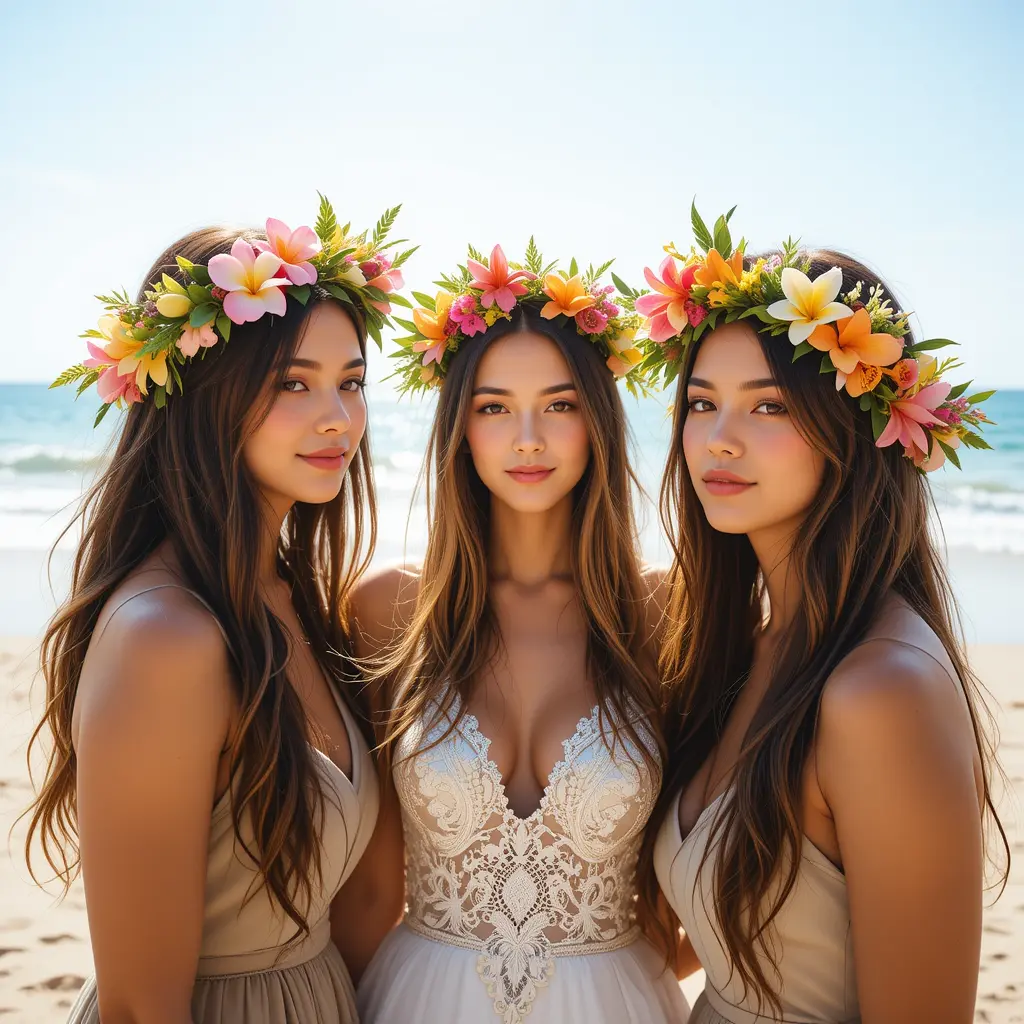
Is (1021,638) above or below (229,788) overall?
below

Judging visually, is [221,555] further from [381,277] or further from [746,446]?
[746,446]

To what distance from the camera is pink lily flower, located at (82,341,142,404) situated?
9.62 ft

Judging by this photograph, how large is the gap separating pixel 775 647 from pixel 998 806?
469cm

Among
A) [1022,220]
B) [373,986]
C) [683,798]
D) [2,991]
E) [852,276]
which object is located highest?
[1022,220]

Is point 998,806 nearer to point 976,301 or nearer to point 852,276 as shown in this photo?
point 852,276

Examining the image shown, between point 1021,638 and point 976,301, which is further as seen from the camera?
point 976,301

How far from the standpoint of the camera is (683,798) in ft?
10.3

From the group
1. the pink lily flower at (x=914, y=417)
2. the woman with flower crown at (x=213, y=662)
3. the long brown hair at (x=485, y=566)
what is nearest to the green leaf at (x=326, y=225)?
the woman with flower crown at (x=213, y=662)

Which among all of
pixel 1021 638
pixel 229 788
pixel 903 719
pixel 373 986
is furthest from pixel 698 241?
pixel 1021 638

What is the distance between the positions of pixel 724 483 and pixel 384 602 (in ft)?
4.70

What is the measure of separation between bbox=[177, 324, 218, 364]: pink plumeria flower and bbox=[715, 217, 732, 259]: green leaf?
4.86ft

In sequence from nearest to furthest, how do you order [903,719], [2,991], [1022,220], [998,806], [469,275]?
1. [903,719]
2. [469,275]
3. [2,991]
4. [998,806]
5. [1022,220]

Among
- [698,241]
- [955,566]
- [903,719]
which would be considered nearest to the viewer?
[903,719]

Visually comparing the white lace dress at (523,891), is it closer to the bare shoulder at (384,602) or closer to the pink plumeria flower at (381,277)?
the bare shoulder at (384,602)
